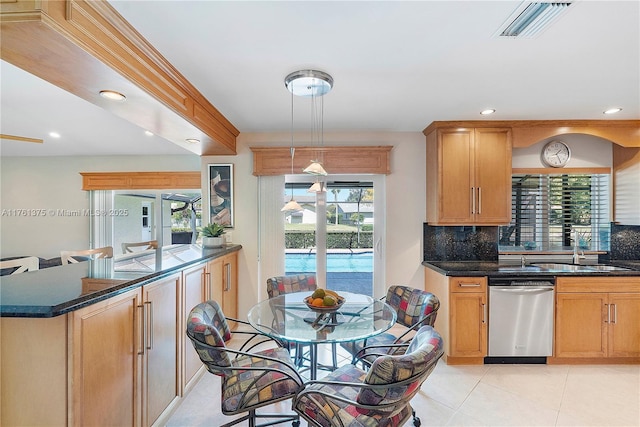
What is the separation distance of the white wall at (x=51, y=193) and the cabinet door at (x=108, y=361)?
384cm

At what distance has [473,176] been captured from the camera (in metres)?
3.16

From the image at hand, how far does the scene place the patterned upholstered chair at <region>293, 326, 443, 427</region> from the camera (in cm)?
122

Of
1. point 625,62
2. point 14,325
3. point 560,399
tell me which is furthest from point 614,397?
point 14,325

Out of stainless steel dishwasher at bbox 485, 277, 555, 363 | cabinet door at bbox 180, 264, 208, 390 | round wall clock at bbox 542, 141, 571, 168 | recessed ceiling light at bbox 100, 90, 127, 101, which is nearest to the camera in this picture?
recessed ceiling light at bbox 100, 90, 127, 101

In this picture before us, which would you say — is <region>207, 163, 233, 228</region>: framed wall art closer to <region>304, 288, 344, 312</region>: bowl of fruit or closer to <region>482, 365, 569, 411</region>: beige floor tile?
<region>304, 288, 344, 312</region>: bowl of fruit

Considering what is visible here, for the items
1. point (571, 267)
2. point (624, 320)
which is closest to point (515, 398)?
point (624, 320)

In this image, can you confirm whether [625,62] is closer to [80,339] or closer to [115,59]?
[115,59]

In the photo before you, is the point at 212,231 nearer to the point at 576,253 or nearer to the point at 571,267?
the point at 571,267

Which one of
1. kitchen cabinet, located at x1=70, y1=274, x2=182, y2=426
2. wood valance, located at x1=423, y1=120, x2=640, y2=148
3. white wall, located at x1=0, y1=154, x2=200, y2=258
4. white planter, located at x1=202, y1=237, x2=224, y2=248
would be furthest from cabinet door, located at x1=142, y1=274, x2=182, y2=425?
white wall, located at x1=0, y1=154, x2=200, y2=258

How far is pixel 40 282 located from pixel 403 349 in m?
2.14

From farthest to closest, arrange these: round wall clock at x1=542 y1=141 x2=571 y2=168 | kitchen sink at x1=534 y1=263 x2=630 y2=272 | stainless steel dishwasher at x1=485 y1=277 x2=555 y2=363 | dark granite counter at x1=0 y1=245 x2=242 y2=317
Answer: round wall clock at x1=542 y1=141 x2=571 y2=168 → kitchen sink at x1=534 y1=263 x2=630 y2=272 → stainless steel dishwasher at x1=485 y1=277 x2=555 y2=363 → dark granite counter at x1=0 y1=245 x2=242 y2=317

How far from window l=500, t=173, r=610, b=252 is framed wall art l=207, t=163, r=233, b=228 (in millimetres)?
3319

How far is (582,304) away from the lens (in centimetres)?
279

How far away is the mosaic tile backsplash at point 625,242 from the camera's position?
3.38m
